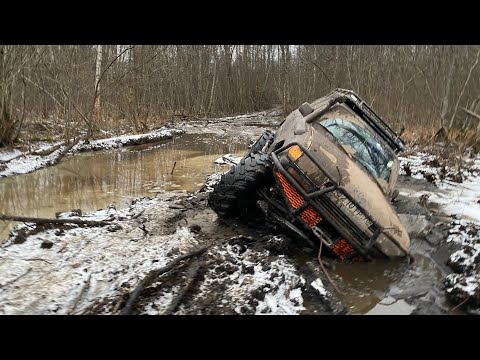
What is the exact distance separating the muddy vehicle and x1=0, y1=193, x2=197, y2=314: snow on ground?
1.25m

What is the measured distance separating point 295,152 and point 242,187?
0.97 metres

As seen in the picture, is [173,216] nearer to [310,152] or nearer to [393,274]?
[310,152]

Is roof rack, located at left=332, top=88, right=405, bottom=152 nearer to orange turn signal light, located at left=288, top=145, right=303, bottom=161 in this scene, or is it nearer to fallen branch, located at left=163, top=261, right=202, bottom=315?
orange turn signal light, located at left=288, top=145, right=303, bottom=161

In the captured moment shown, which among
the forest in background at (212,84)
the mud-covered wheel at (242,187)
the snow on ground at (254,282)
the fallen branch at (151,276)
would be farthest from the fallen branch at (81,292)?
the forest in background at (212,84)

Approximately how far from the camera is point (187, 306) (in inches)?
157

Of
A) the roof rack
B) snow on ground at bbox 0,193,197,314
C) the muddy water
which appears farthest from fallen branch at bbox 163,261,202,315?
the roof rack

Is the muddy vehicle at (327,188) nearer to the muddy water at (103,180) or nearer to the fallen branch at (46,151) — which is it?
the muddy water at (103,180)

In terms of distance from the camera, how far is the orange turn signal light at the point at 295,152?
520 cm

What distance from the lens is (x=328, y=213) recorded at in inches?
195

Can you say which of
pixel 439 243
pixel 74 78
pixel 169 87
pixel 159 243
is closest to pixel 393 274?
pixel 439 243

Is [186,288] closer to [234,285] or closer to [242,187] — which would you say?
[234,285]

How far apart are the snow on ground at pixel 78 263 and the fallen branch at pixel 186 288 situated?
40 centimetres

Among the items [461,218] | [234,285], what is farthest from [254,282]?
[461,218]
